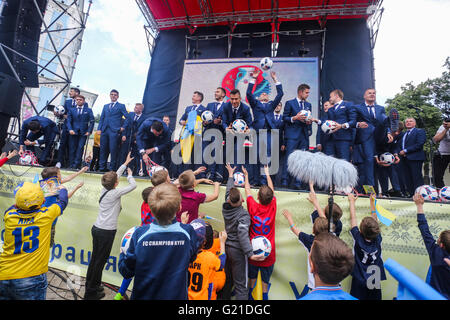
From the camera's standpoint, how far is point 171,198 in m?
1.82

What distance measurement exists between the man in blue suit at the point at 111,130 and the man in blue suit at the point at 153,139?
39.0 inches

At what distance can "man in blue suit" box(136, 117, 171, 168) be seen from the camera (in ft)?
18.5

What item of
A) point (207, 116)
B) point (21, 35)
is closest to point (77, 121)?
point (21, 35)

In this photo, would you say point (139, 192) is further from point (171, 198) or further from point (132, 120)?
point (132, 120)

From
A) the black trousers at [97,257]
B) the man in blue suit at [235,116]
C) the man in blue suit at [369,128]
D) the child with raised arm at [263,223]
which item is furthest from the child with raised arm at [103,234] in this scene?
the man in blue suit at [369,128]

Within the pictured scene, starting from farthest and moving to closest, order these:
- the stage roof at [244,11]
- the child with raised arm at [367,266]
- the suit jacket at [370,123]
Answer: the stage roof at [244,11] → the suit jacket at [370,123] → the child with raised arm at [367,266]

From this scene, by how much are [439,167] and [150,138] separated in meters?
6.94

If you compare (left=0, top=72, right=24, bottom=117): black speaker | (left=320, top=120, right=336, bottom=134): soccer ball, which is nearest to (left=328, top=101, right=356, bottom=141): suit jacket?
(left=320, top=120, right=336, bottom=134): soccer ball

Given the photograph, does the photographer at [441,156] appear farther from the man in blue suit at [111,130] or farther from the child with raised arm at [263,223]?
the man in blue suit at [111,130]

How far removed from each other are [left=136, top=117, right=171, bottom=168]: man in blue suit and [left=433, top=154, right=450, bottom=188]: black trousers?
21.3 feet

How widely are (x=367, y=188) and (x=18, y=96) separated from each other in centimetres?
818

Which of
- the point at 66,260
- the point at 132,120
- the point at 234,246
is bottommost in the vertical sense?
the point at 66,260

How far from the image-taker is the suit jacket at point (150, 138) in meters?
5.70

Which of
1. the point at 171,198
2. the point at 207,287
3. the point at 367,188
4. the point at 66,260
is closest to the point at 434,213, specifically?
the point at 367,188
